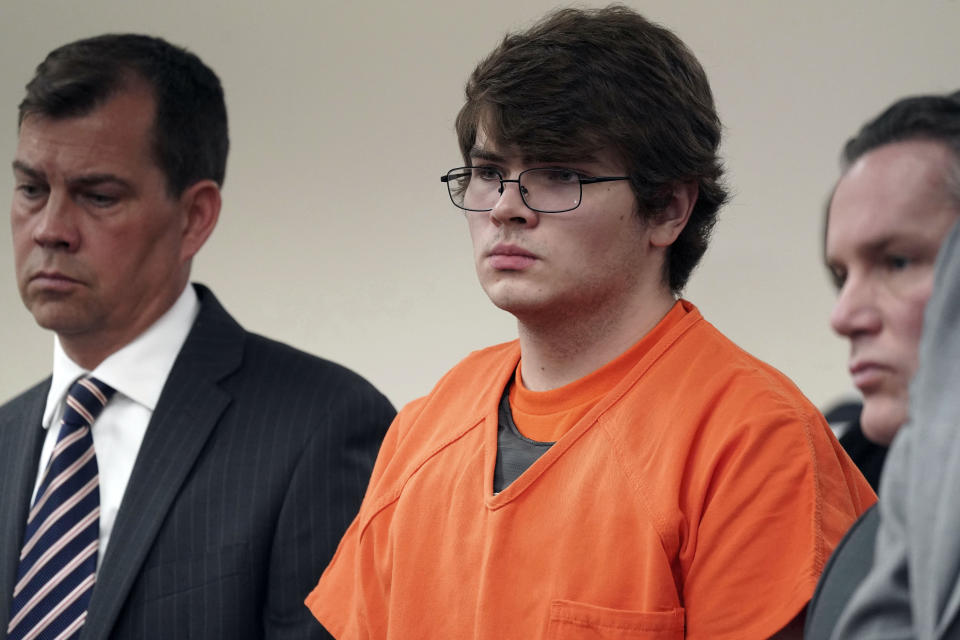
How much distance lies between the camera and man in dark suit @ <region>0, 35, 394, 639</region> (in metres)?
1.79

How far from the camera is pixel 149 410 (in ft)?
6.43

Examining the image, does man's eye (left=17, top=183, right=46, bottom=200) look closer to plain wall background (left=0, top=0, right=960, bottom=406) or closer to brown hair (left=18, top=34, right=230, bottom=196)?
brown hair (left=18, top=34, right=230, bottom=196)

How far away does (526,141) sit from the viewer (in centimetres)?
152

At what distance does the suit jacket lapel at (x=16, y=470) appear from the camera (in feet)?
6.11

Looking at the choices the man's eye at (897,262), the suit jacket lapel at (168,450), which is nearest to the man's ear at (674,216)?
the man's eye at (897,262)

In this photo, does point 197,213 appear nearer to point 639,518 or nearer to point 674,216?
point 674,216

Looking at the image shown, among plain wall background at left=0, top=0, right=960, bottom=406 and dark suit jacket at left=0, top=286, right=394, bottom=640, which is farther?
plain wall background at left=0, top=0, right=960, bottom=406

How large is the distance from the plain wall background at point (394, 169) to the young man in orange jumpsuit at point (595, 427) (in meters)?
1.02

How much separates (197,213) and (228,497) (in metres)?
0.58

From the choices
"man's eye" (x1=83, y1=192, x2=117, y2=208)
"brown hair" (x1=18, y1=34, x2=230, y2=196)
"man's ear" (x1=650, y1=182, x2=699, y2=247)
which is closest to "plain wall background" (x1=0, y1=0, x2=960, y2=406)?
"brown hair" (x1=18, y1=34, x2=230, y2=196)

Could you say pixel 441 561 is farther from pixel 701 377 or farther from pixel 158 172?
pixel 158 172

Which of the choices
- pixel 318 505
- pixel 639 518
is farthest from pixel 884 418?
pixel 318 505

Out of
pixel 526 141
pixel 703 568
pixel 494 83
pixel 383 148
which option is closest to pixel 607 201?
pixel 526 141

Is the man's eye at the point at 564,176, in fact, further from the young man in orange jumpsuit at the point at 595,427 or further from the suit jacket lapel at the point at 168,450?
the suit jacket lapel at the point at 168,450
